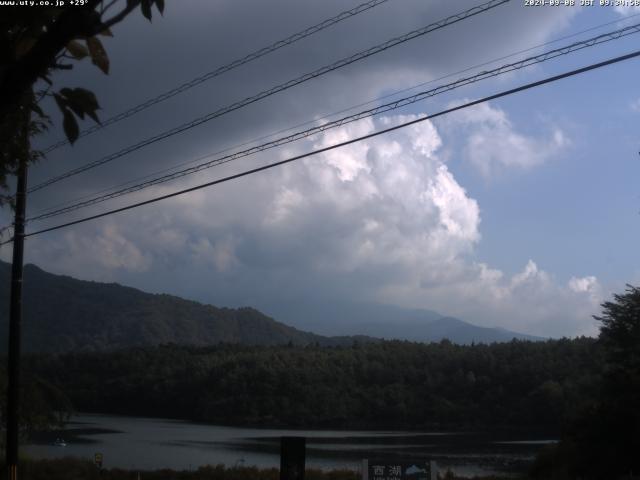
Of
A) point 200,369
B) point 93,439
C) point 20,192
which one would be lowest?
point 93,439

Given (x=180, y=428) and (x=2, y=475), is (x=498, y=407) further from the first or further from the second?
(x=2, y=475)

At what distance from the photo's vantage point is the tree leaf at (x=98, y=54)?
3.96 metres

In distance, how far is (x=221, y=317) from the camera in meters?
176

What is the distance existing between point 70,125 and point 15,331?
53.2ft

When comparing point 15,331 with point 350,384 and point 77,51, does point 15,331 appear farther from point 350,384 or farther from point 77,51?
point 350,384

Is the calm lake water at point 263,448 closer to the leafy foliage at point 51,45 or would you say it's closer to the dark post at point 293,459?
the dark post at point 293,459

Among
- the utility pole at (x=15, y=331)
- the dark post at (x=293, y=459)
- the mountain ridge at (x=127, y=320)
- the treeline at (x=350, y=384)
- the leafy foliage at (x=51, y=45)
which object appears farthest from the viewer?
the mountain ridge at (x=127, y=320)

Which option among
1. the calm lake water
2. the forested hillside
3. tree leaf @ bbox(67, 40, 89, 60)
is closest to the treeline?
the calm lake water

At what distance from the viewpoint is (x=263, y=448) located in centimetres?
4012

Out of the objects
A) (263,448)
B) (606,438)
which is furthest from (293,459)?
(263,448)

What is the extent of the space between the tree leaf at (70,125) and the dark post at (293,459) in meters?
9.72

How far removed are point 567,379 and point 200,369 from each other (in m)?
33.9

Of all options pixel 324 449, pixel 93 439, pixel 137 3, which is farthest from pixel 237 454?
pixel 137 3

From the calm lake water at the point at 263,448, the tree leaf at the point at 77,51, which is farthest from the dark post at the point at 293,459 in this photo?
the calm lake water at the point at 263,448
